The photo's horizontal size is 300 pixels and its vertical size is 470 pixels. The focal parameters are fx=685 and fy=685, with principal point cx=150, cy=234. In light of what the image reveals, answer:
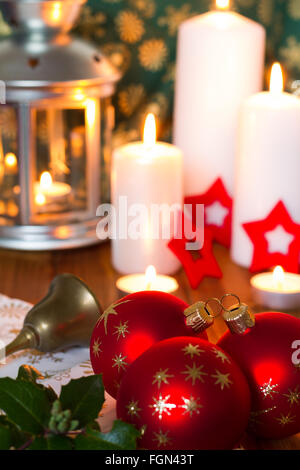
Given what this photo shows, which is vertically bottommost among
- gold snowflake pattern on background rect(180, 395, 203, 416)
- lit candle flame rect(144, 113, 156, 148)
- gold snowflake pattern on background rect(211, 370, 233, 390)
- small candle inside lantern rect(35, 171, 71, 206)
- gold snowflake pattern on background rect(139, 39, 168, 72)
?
small candle inside lantern rect(35, 171, 71, 206)

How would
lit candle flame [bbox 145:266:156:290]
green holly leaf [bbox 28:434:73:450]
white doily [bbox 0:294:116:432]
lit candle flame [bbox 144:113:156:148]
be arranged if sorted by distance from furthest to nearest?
lit candle flame [bbox 144:113:156:148]
lit candle flame [bbox 145:266:156:290]
white doily [bbox 0:294:116:432]
green holly leaf [bbox 28:434:73:450]

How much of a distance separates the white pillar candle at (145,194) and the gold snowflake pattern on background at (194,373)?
15.6 inches

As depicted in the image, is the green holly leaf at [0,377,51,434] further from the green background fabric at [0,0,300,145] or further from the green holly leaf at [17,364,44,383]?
the green background fabric at [0,0,300,145]

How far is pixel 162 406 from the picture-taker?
1.60 ft

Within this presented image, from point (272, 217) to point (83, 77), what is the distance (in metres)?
0.31

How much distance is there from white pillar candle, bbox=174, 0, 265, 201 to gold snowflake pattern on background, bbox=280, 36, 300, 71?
177mm

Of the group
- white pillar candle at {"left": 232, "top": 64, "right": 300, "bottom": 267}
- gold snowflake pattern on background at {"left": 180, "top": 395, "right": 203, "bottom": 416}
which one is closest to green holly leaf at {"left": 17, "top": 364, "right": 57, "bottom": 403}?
gold snowflake pattern on background at {"left": 180, "top": 395, "right": 203, "bottom": 416}

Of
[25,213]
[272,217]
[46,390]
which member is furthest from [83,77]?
[46,390]

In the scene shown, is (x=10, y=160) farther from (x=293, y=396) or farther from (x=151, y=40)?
(x=293, y=396)

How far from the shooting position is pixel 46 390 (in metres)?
0.53

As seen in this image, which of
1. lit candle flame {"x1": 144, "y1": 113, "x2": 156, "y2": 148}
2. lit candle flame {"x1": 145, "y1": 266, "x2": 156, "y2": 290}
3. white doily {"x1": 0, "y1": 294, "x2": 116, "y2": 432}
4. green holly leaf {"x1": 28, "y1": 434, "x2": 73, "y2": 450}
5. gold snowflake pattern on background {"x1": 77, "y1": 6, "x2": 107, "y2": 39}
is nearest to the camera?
green holly leaf {"x1": 28, "y1": 434, "x2": 73, "y2": 450}

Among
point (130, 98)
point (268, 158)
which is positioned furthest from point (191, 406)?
point (130, 98)

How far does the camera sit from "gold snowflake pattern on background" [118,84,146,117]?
3.76 ft

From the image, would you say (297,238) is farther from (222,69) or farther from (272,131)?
(222,69)
